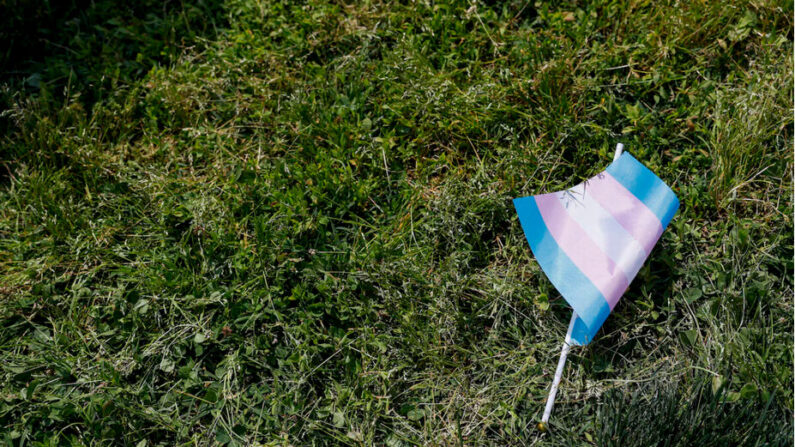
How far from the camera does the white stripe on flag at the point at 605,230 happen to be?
2322mm

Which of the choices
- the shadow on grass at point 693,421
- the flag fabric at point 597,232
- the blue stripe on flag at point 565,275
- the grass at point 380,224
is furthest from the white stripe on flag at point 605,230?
the shadow on grass at point 693,421

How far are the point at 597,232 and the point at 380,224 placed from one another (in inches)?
33.7

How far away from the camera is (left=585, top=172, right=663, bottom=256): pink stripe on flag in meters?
2.34

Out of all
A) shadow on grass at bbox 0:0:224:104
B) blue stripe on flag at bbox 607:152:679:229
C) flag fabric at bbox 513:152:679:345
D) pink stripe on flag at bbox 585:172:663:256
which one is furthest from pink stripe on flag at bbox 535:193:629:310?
shadow on grass at bbox 0:0:224:104

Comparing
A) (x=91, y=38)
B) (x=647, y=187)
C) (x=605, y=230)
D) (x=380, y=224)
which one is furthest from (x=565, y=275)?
(x=91, y=38)

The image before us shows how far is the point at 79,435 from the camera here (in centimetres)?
242

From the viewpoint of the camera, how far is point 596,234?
7.77ft

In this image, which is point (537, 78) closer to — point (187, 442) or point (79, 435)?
point (187, 442)

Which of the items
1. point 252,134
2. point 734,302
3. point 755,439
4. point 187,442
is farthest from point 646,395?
point 252,134

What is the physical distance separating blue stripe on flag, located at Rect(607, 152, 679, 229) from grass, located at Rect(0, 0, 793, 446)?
0.27m

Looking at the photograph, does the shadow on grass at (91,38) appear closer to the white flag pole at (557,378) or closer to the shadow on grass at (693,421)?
the white flag pole at (557,378)

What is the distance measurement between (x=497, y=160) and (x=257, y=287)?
1.10 metres

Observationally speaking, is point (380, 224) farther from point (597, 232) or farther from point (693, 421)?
point (693, 421)

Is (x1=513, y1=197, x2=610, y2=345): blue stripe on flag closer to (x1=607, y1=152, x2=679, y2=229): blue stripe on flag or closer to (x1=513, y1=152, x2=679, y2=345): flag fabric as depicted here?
(x1=513, y1=152, x2=679, y2=345): flag fabric
